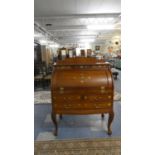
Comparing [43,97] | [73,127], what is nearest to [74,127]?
[73,127]

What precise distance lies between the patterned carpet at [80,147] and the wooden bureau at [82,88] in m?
0.47

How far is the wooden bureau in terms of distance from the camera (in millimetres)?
3084

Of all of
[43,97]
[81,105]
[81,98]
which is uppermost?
[81,98]

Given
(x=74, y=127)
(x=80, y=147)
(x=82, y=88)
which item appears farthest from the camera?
(x=74, y=127)

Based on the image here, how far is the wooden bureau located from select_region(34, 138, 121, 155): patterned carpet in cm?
47

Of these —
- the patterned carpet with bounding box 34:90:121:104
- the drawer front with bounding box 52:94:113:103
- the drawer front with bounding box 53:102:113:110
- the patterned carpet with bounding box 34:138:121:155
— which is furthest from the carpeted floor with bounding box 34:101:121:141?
the patterned carpet with bounding box 34:90:121:104

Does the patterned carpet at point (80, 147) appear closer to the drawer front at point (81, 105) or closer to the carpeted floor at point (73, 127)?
the carpeted floor at point (73, 127)

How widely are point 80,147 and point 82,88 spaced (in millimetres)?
929

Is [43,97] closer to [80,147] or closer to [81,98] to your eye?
[81,98]

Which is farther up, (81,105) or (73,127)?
(81,105)

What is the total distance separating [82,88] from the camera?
309cm
